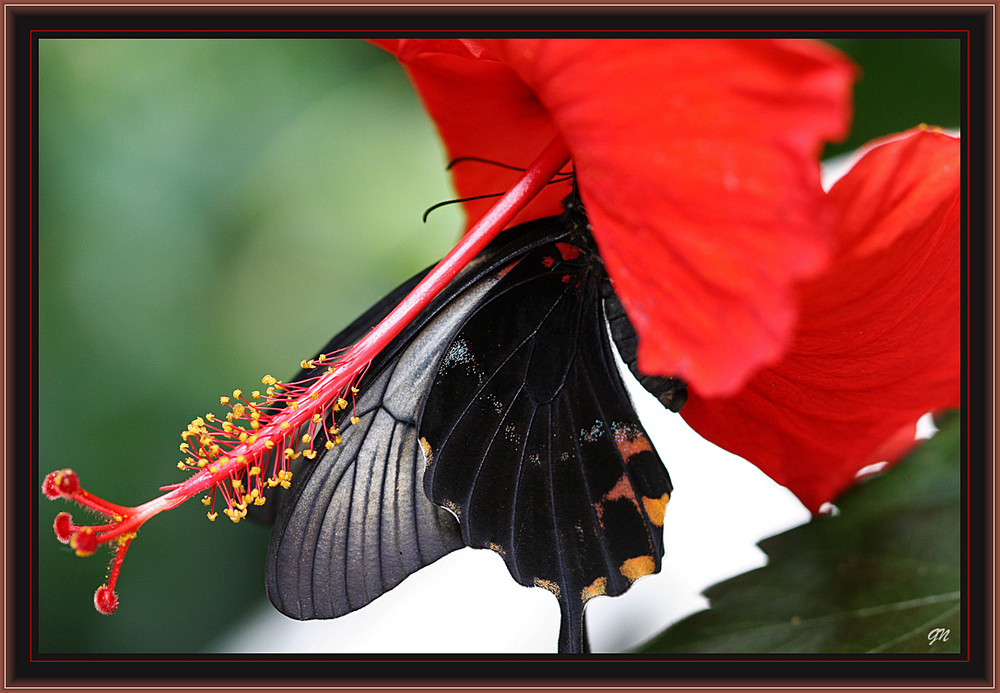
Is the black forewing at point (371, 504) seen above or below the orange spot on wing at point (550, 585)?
above

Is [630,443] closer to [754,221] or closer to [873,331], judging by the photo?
[873,331]

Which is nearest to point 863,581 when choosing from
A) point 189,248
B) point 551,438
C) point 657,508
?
point 657,508

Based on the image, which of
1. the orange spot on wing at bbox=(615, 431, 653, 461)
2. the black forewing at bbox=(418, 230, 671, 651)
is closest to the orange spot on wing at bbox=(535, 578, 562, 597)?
the black forewing at bbox=(418, 230, 671, 651)

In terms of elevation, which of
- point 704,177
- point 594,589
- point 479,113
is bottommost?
point 594,589

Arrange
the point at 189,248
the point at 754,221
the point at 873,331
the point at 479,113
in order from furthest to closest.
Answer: the point at 189,248 < the point at 479,113 < the point at 873,331 < the point at 754,221

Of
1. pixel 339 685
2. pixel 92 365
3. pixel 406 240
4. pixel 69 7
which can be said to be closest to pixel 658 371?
pixel 339 685

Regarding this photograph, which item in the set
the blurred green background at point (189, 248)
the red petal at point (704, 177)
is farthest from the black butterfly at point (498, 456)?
the blurred green background at point (189, 248)

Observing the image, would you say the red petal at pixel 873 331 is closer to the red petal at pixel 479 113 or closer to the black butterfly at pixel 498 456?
the black butterfly at pixel 498 456

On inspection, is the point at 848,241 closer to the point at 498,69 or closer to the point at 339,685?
the point at 498,69
